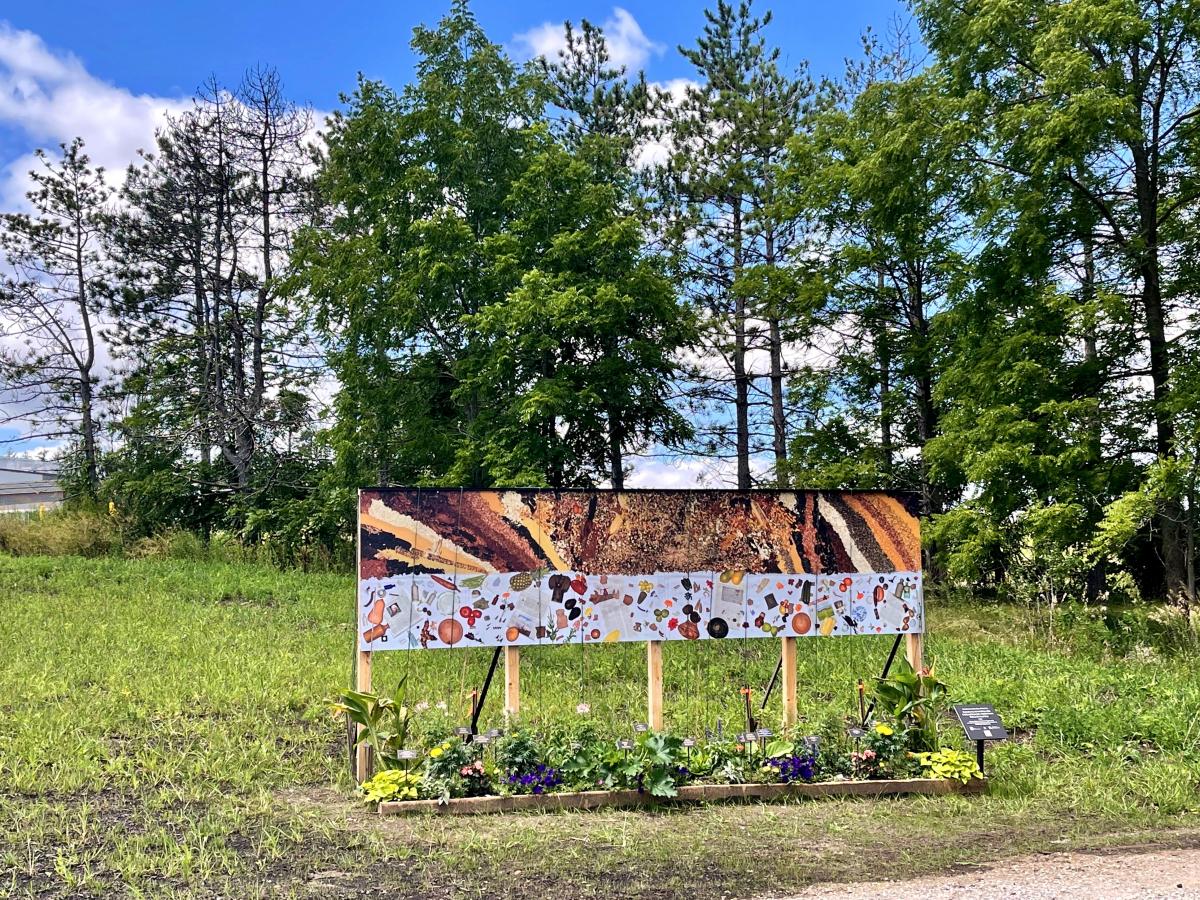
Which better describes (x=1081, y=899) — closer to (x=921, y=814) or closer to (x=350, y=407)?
(x=921, y=814)

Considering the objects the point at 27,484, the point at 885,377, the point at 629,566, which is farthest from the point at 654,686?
the point at 27,484

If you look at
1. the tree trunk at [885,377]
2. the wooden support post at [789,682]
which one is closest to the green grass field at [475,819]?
the wooden support post at [789,682]

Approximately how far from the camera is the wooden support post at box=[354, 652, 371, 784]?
5.54 metres

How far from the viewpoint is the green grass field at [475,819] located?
4.25 m

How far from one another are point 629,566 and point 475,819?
192 centimetres

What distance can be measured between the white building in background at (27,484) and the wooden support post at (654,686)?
907 inches

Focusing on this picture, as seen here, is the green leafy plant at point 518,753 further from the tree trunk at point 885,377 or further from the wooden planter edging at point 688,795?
the tree trunk at point 885,377

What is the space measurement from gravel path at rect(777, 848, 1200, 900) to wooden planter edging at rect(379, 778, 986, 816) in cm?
117

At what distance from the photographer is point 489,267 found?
1659 cm

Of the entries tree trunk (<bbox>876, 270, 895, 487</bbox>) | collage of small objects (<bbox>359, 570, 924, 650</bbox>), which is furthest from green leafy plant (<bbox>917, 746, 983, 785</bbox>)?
tree trunk (<bbox>876, 270, 895, 487</bbox>)

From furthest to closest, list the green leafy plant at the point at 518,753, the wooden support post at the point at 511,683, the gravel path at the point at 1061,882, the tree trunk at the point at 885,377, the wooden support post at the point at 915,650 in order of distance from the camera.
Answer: the tree trunk at the point at 885,377, the wooden support post at the point at 915,650, the wooden support post at the point at 511,683, the green leafy plant at the point at 518,753, the gravel path at the point at 1061,882

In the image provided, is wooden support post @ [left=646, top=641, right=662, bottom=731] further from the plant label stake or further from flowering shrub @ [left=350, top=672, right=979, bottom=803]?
the plant label stake

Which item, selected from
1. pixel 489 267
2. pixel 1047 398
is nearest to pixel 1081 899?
pixel 1047 398

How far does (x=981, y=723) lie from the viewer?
18.1ft
